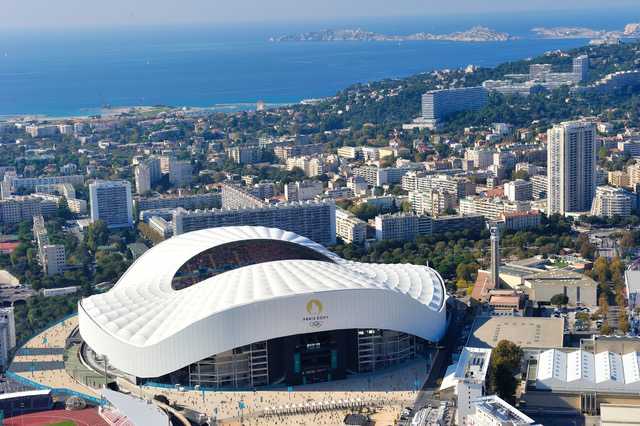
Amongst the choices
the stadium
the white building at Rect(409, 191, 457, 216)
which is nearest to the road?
the stadium

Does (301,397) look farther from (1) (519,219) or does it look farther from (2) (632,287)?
(1) (519,219)

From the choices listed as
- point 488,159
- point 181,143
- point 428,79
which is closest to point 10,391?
point 488,159

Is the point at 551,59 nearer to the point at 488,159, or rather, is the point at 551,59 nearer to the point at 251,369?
the point at 488,159

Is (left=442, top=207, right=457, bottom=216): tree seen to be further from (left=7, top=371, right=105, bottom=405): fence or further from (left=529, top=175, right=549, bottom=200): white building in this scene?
(left=7, top=371, right=105, bottom=405): fence

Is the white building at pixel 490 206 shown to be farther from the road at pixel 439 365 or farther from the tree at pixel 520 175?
the road at pixel 439 365

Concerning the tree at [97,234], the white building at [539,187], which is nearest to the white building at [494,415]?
the tree at [97,234]

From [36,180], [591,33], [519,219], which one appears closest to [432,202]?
[519,219]
